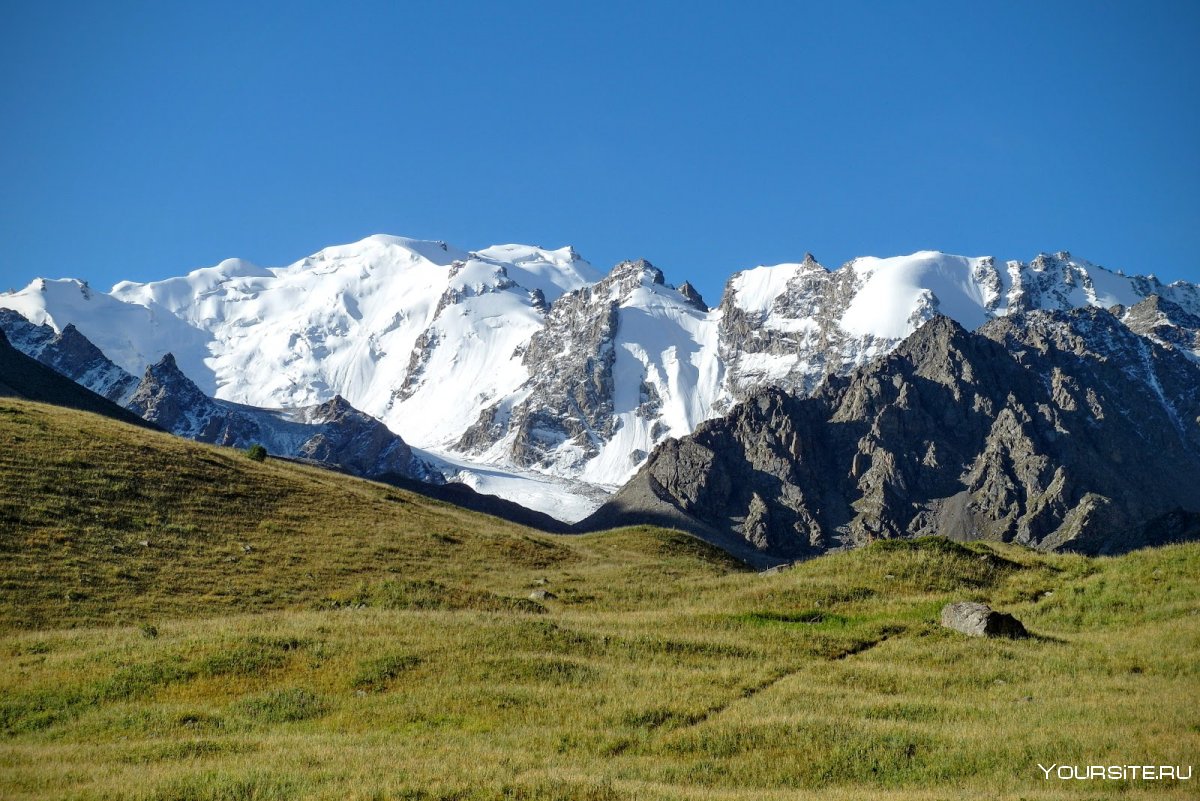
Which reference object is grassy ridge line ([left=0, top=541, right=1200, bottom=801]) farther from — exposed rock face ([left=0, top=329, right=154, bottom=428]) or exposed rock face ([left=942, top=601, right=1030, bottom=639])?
exposed rock face ([left=0, top=329, right=154, bottom=428])

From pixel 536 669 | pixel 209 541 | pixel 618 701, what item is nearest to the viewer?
pixel 618 701

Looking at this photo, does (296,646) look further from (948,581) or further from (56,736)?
(948,581)

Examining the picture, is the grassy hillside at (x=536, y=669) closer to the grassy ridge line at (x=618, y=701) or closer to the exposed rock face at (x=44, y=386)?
the grassy ridge line at (x=618, y=701)

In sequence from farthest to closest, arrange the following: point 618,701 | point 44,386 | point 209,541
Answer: point 44,386 → point 209,541 → point 618,701

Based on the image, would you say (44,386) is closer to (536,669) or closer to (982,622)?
(536,669)

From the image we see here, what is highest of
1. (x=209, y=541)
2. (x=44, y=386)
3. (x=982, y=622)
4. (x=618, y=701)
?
(x=44, y=386)

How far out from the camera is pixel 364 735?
26312 mm

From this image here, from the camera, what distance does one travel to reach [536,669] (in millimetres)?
31891

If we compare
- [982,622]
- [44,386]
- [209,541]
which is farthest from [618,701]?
[44,386]

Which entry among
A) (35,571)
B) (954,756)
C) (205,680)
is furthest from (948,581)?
(35,571)

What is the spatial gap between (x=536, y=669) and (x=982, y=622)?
15.1 metres

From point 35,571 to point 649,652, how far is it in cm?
2659

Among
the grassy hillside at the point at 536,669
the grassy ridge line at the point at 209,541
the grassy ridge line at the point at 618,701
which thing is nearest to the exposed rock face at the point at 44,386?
the grassy ridge line at the point at 209,541

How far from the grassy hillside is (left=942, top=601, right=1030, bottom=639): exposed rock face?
0.89m
